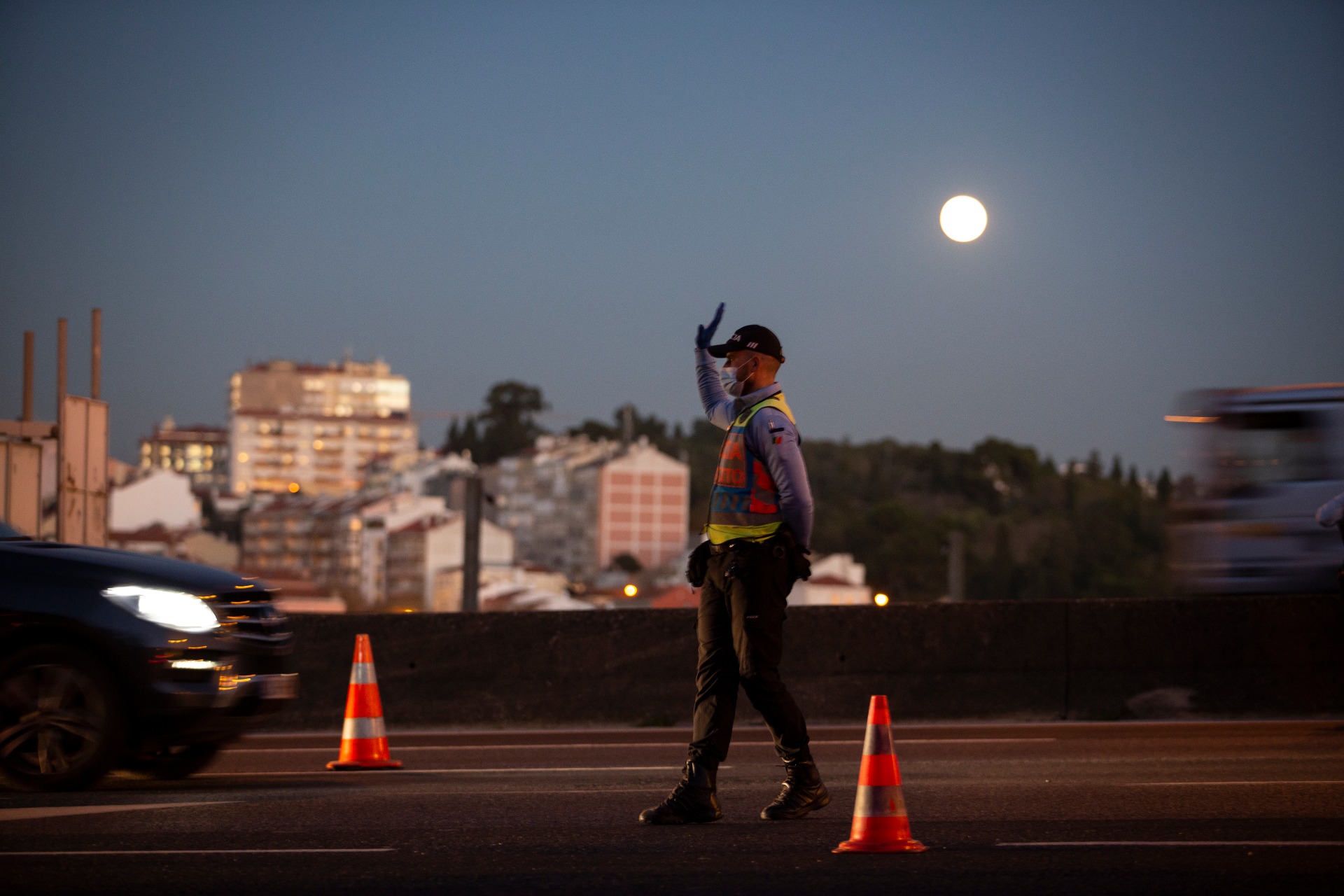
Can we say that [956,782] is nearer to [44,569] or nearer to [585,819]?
[585,819]

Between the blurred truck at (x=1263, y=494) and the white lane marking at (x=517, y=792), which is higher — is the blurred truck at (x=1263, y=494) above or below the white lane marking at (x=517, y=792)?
above

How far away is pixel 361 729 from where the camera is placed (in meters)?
9.23

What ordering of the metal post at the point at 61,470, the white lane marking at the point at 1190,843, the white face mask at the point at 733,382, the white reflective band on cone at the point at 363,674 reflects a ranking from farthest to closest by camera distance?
the metal post at the point at 61,470 → the white reflective band on cone at the point at 363,674 → the white face mask at the point at 733,382 → the white lane marking at the point at 1190,843

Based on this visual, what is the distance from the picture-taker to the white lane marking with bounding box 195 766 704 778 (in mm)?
8785

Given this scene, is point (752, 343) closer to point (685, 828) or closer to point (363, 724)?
point (685, 828)

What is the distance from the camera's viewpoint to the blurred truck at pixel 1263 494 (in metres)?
17.7

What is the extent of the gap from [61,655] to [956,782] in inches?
170

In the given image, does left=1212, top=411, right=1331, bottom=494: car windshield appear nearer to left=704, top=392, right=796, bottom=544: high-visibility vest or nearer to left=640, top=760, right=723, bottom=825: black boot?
left=704, top=392, right=796, bottom=544: high-visibility vest

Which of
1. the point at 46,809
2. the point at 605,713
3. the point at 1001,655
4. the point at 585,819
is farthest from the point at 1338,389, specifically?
the point at 46,809

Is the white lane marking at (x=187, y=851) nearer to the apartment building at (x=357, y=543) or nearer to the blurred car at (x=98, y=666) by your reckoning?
the blurred car at (x=98, y=666)

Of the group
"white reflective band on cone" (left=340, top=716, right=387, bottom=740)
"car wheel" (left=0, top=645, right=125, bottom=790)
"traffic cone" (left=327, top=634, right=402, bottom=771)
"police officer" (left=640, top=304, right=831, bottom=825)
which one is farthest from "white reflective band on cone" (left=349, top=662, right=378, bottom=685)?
"police officer" (left=640, top=304, right=831, bottom=825)

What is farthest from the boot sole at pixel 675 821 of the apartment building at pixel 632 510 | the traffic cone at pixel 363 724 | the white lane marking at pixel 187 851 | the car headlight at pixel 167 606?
the apartment building at pixel 632 510

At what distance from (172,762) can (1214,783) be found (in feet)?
17.3

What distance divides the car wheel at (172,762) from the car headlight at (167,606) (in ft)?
3.06
